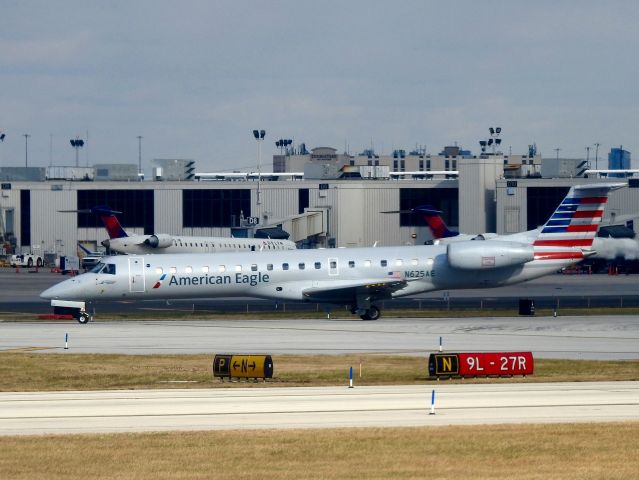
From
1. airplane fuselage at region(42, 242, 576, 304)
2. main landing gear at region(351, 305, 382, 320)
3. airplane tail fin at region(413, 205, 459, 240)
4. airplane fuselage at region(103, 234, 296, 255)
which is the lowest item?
main landing gear at region(351, 305, 382, 320)

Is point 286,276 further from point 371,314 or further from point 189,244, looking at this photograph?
point 189,244

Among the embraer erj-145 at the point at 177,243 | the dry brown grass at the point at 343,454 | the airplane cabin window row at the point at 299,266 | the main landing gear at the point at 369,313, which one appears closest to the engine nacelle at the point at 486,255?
the airplane cabin window row at the point at 299,266

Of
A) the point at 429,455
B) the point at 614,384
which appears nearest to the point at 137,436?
the point at 429,455

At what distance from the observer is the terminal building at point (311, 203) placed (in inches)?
3853

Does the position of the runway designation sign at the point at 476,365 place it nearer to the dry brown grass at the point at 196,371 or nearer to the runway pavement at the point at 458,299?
the dry brown grass at the point at 196,371

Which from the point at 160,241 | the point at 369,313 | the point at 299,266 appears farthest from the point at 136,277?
the point at 160,241

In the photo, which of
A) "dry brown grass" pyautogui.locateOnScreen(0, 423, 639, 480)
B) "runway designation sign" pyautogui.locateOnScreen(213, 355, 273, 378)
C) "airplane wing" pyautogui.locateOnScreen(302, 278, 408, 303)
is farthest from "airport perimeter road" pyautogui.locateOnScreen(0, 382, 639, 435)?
"airplane wing" pyautogui.locateOnScreen(302, 278, 408, 303)

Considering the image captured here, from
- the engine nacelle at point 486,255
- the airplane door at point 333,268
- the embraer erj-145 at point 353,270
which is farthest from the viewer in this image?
the airplane door at point 333,268

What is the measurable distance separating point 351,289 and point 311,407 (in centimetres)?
2693

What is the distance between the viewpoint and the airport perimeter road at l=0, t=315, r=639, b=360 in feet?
129

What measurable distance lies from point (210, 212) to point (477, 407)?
83722mm

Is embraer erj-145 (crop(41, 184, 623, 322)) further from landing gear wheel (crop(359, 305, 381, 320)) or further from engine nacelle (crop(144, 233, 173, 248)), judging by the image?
engine nacelle (crop(144, 233, 173, 248))

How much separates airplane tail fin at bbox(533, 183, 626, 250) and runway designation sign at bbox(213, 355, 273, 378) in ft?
80.5

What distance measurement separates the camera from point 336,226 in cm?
10231
